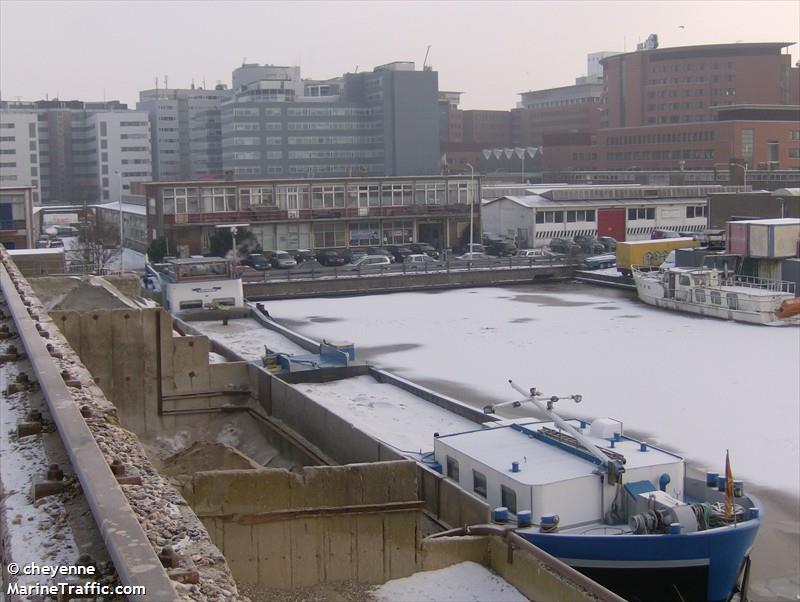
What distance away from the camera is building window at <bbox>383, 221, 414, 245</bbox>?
46.4m

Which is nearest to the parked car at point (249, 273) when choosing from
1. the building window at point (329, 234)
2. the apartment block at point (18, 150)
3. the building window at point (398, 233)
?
the building window at point (329, 234)

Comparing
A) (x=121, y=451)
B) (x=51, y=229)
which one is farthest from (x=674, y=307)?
(x=51, y=229)

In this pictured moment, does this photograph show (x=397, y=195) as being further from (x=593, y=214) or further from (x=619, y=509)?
(x=619, y=509)

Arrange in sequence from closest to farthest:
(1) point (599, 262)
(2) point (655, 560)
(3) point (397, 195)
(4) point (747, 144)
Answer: (2) point (655, 560) → (1) point (599, 262) → (3) point (397, 195) → (4) point (747, 144)

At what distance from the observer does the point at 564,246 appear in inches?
1767

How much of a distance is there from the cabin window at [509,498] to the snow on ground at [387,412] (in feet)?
8.92

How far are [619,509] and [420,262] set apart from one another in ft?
98.8

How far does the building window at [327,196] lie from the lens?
45.0 m

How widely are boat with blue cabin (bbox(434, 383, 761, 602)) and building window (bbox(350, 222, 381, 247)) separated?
113ft

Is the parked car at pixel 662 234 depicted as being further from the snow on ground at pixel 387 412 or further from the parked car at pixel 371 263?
the snow on ground at pixel 387 412

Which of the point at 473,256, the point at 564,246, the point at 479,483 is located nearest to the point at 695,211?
the point at 564,246

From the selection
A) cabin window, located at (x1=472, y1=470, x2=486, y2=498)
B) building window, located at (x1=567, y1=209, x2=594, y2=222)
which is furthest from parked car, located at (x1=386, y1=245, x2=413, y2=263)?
cabin window, located at (x1=472, y1=470, x2=486, y2=498)

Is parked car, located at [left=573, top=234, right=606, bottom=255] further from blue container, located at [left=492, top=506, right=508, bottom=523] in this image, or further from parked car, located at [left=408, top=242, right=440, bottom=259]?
blue container, located at [left=492, top=506, right=508, bottom=523]

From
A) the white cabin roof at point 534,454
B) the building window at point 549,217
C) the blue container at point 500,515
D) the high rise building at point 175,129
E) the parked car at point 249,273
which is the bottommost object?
the blue container at point 500,515
